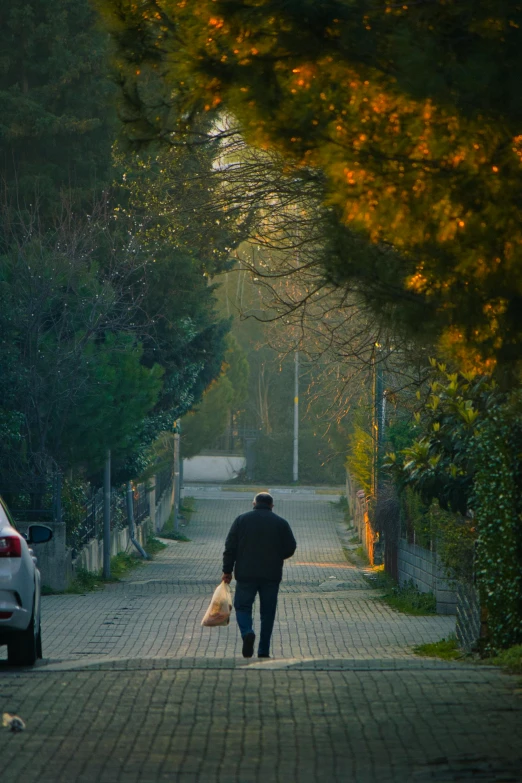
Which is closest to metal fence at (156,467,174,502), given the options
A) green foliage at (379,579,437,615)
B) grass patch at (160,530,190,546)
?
grass patch at (160,530,190,546)

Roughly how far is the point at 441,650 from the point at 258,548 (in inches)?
115

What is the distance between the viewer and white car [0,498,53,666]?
9898 mm

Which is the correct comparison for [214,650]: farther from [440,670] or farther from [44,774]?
[44,774]

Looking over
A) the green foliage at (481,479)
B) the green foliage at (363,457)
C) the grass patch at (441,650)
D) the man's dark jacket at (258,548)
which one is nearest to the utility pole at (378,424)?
the green foliage at (363,457)

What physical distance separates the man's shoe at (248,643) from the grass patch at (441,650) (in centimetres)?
205

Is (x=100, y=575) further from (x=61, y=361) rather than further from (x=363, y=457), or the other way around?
(x=363, y=457)

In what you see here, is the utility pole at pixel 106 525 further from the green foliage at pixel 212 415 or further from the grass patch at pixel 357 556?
the green foliage at pixel 212 415

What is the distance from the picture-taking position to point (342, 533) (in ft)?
140

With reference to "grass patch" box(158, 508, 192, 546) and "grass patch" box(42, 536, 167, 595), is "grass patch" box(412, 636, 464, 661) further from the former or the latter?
"grass patch" box(158, 508, 192, 546)

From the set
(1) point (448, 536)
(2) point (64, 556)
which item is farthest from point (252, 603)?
(2) point (64, 556)

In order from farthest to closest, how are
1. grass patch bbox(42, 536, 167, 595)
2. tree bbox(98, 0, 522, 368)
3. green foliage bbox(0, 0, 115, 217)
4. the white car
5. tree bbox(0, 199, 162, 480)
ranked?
green foliage bbox(0, 0, 115, 217), grass patch bbox(42, 536, 167, 595), tree bbox(0, 199, 162, 480), the white car, tree bbox(98, 0, 522, 368)

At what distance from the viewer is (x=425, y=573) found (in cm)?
1941

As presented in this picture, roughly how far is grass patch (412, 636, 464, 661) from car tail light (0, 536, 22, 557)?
15.2 ft

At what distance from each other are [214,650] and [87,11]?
15.1 metres
